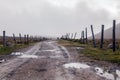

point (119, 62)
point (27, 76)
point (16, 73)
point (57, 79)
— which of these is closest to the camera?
point (57, 79)

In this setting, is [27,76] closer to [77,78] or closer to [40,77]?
[40,77]

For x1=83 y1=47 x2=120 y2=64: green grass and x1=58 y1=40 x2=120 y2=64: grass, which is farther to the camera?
x1=58 y1=40 x2=120 y2=64: grass

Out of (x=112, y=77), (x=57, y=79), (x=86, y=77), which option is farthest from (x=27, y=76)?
(x=112, y=77)

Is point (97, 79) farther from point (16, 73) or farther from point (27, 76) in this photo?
point (16, 73)

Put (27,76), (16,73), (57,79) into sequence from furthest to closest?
(16,73) < (27,76) < (57,79)

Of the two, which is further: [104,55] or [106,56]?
[104,55]

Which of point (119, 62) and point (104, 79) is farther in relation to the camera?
point (119, 62)

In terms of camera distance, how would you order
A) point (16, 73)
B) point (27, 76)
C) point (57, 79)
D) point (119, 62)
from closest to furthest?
point (57, 79) < point (27, 76) < point (16, 73) < point (119, 62)

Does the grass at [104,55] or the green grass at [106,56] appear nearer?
the green grass at [106,56]

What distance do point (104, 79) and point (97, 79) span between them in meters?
0.36

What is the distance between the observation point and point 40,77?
13062 millimetres

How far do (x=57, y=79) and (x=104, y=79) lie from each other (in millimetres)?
2195

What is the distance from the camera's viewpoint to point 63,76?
13344mm

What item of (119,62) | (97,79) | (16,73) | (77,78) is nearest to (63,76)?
(77,78)
